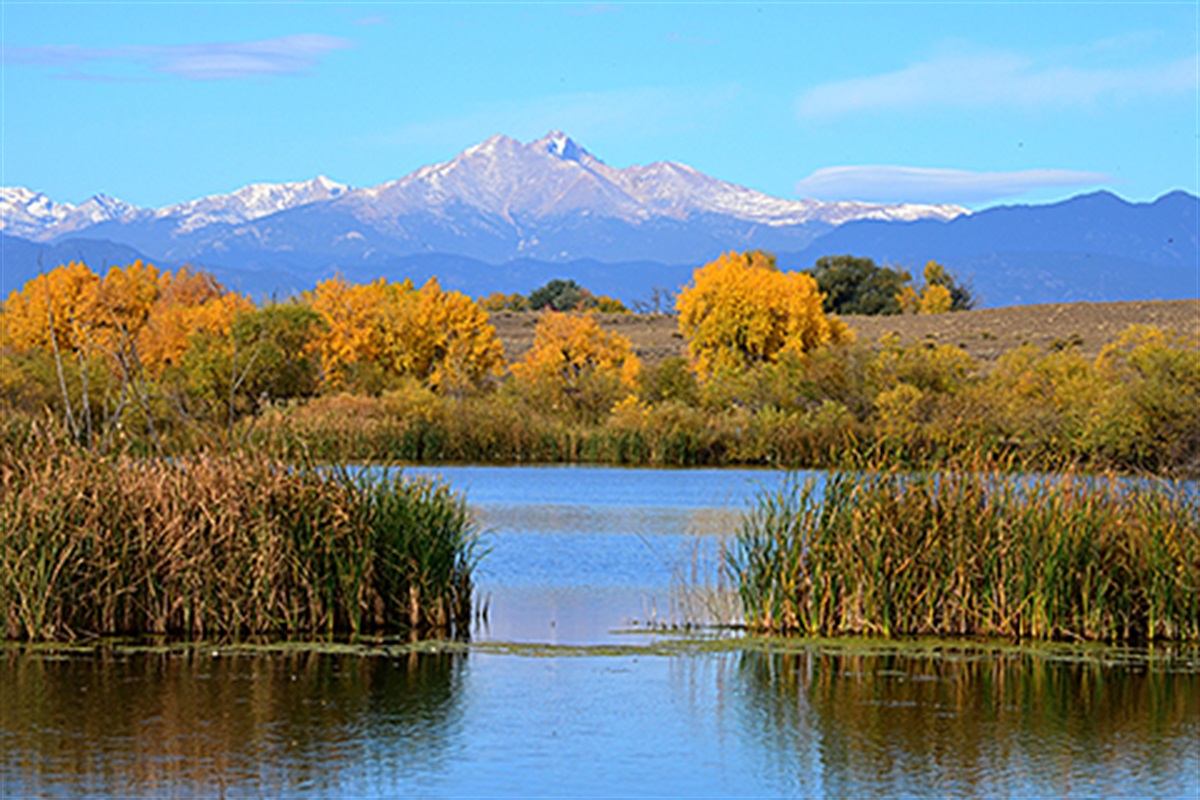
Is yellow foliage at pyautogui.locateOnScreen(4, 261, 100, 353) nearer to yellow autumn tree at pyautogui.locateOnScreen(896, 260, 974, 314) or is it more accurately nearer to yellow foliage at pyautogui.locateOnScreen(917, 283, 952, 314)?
yellow autumn tree at pyautogui.locateOnScreen(896, 260, 974, 314)

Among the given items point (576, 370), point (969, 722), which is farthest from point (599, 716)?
point (576, 370)

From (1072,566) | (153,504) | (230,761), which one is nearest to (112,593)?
(153,504)

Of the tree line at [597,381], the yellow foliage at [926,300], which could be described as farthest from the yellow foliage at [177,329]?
the yellow foliage at [926,300]

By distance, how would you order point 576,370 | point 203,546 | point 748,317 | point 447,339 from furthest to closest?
point 576,370, point 447,339, point 748,317, point 203,546

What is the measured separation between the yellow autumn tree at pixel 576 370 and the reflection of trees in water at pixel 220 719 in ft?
129

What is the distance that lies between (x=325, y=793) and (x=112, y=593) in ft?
17.9

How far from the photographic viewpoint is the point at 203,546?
48.0ft

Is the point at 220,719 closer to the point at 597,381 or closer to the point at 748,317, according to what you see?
the point at 597,381

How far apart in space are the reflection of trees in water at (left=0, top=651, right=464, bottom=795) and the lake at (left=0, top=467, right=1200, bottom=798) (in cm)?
3

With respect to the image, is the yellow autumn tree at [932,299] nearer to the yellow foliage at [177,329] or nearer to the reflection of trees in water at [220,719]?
the yellow foliage at [177,329]

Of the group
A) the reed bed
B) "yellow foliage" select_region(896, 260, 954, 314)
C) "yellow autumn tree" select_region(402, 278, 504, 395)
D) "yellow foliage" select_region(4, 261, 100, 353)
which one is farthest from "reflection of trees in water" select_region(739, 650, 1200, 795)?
"yellow foliage" select_region(896, 260, 954, 314)

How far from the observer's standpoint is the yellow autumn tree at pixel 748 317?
187 ft

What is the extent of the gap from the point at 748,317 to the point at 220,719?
46999 millimetres

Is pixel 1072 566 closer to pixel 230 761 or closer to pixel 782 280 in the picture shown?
pixel 230 761
